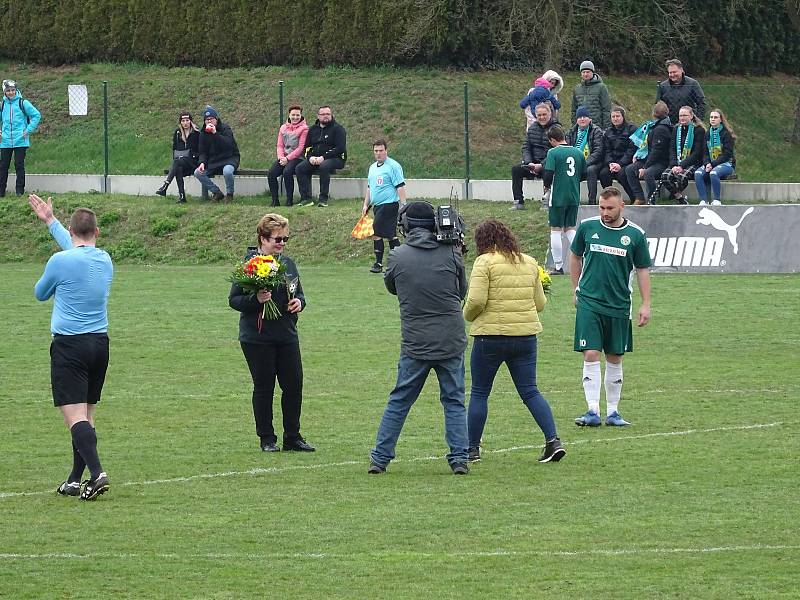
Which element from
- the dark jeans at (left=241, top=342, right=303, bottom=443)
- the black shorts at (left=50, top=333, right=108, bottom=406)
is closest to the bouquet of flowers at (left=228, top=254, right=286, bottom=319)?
the dark jeans at (left=241, top=342, right=303, bottom=443)

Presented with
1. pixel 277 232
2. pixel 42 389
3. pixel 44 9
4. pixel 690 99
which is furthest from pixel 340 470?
pixel 44 9

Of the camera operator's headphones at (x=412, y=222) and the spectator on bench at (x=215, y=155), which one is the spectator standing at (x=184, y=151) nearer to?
the spectator on bench at (x=215, y=155)

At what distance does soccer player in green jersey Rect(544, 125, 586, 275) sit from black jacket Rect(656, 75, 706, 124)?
401cm

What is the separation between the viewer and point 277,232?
11.7m

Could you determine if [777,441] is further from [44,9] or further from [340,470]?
[44,9]

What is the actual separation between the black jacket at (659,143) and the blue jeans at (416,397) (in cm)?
1557

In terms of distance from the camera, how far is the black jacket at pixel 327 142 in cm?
2827

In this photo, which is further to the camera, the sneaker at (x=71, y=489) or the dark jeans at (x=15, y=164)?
the dark jeans at (x=15, y=164)

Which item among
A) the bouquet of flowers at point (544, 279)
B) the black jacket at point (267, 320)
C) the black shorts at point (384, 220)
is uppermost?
the bouquet of flowers at point (544, 279)

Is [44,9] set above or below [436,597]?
above

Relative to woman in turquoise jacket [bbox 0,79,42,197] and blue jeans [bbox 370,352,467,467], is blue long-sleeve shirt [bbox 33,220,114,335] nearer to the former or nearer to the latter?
blue jeans [bbox 370,352,467,467]

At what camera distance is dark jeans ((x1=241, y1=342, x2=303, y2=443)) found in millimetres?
11766

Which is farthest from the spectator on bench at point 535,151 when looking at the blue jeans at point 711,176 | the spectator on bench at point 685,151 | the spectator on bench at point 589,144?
the blue jeans at point 711,176

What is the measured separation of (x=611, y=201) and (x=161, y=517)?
15.6ft
